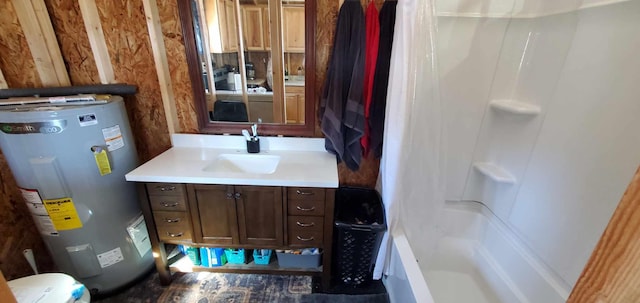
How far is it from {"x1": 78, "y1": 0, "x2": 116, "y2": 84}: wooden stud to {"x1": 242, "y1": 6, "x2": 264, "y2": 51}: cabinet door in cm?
86

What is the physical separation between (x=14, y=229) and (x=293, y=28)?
81.9 inches

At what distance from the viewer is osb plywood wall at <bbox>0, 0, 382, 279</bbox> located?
1413 millimetres

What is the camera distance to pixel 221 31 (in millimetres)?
1464

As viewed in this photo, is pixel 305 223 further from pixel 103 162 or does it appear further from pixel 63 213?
pixel 63 213

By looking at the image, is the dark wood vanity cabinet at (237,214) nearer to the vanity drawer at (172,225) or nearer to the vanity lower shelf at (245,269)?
the vanity drawer at (172,225)

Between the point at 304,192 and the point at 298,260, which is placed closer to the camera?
the point at 304,192

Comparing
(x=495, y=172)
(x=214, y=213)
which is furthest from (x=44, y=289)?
(x=495, y=172)

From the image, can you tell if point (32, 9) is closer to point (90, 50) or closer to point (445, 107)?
point (90, 50)

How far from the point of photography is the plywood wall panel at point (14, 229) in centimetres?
142

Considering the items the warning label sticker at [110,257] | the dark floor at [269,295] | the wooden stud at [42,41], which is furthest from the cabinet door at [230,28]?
the dark floor at [269,295]

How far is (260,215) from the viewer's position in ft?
4.57

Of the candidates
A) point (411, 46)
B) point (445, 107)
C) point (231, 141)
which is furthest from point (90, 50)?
point (445, 107)

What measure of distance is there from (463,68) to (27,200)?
8.08ft

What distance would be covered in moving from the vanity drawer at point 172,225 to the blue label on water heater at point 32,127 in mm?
621
